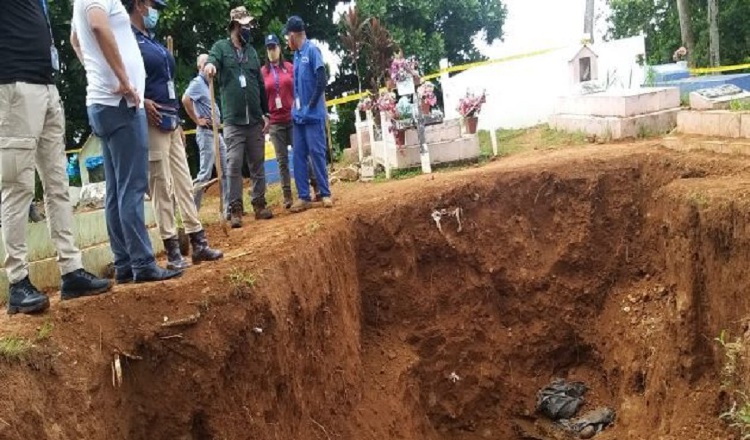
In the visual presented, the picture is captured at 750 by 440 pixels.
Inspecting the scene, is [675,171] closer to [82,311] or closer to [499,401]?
[499,401]

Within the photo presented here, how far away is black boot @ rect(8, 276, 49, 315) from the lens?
4.12 meters

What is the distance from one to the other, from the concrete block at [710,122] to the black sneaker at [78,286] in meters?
6.64

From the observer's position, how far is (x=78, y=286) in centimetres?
443

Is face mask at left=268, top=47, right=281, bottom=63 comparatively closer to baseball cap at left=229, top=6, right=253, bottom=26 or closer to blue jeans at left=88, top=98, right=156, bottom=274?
baseball cap at left=229, top=6, right=253, bottom=26

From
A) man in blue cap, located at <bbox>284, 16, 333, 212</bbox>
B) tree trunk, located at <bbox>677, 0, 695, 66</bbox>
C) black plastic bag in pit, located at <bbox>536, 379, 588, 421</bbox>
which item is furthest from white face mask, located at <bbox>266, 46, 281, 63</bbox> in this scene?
tree trunk, located at <bbox>677, 0, 695, 66</bbox>

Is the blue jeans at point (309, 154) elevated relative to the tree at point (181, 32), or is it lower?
lower

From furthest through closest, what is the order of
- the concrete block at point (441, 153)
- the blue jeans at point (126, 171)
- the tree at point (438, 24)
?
the tree at point (438, 24), the concrete block at point (441, 153), the blue jeans at point (126, 171)

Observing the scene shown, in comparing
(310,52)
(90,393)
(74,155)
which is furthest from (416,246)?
(74,155)

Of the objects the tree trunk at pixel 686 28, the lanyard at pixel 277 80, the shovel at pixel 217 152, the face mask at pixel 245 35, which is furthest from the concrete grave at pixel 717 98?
the tree trunk at pixel 686 28

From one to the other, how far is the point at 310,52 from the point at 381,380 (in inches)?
132

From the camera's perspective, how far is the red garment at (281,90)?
25.7 feet

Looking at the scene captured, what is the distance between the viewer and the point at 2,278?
496 centimetres

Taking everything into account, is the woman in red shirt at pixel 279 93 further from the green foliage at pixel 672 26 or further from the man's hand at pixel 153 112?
the green foliage at pixel 672 26

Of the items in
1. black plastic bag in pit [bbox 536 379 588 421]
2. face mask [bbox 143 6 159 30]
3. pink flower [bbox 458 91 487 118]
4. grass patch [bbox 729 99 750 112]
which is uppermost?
face mask [bbox 143 6 159 30]
